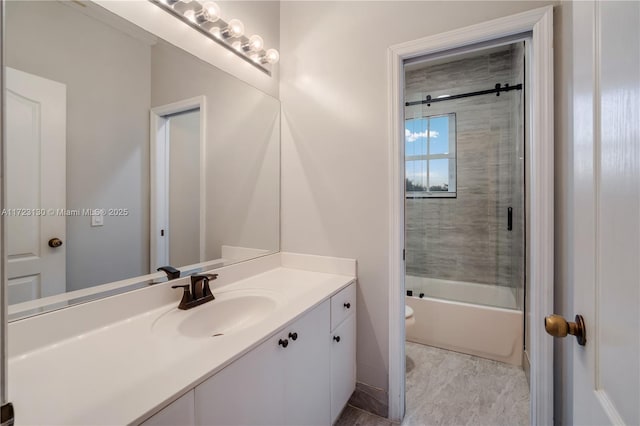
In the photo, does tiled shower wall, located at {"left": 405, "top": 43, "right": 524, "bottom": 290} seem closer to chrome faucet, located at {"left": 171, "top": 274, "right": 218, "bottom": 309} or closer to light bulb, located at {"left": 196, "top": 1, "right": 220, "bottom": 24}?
light bulb, located at {"left": 196, "top": 1, "right": 220, "bottom": 24}

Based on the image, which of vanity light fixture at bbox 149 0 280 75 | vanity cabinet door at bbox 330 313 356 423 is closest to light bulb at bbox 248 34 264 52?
vanity light fixture at bbox 149 0 280 75

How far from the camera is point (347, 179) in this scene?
1644 millimetres

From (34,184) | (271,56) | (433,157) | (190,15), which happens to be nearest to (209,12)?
(190,15)

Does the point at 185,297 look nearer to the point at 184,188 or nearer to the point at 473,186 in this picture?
the point at 184,188

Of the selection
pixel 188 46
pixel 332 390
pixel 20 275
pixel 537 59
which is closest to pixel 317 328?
pixel 332 390

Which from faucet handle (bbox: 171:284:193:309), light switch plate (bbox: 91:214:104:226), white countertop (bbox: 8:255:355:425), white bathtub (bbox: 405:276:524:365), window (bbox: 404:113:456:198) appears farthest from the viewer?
window (bbox: 404:113:456:198)

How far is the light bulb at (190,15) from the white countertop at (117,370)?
1.29 m

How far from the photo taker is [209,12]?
1297 millimetres

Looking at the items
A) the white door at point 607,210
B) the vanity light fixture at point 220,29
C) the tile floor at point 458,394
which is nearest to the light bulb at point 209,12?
the vanity light fixture at point 220,29

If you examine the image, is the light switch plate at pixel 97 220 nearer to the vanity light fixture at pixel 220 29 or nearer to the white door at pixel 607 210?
the vanity light fixture at pixel 220 29

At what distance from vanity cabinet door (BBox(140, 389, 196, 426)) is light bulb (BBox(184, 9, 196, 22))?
1.47 meters

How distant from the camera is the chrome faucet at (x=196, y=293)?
114cm

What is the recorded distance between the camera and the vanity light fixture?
124cm

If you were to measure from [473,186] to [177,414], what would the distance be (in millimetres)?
2849
